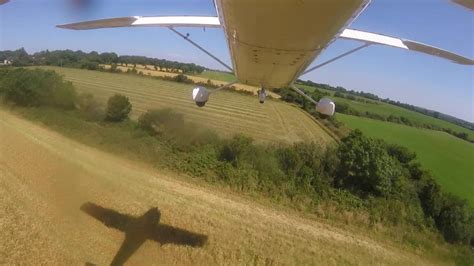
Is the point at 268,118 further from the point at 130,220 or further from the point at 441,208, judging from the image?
the point at 130,220

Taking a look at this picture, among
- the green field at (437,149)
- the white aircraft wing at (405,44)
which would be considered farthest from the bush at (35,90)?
the green field at (437,149)

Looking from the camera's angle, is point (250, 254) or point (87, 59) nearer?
point (250, 254)

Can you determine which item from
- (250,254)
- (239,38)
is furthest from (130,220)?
(239,38)

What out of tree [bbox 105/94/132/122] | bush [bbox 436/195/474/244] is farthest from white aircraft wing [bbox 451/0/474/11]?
tree [bbox 105/94/132/122]

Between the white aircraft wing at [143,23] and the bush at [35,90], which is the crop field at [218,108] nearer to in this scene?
the bush at [35,90]

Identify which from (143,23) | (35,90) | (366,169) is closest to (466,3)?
(143,23)

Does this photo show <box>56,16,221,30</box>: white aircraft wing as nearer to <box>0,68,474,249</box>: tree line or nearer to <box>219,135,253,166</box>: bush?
<box>0,68,474,249</box>: tree line
